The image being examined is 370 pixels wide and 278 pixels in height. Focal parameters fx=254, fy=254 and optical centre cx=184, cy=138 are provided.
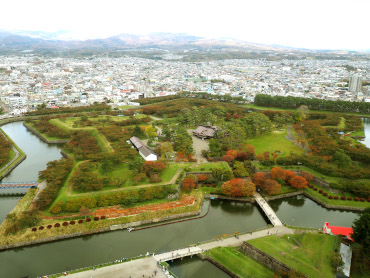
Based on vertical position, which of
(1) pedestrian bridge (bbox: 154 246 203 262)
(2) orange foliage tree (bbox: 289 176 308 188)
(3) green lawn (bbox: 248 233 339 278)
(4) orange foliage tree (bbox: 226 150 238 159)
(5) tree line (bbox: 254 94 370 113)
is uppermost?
(5) tree line (bbox: 254 94 370 113)

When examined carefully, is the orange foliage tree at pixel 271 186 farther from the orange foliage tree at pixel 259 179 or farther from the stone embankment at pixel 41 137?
the stone embankment at pixel 41 137

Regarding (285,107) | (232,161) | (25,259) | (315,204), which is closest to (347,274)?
(315,204)

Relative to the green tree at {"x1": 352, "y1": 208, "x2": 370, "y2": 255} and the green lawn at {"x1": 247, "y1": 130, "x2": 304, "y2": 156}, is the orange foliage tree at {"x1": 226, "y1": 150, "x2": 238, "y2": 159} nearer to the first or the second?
the green lawn at {"x1": 247, "y1": 130, "x2": 304, "y2": 156}

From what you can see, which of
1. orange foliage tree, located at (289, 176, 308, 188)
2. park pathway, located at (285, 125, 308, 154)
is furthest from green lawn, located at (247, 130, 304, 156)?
orange foliage tree, located at (289, 176, 308, 188)

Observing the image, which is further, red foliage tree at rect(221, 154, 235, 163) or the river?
red foliage tree at rect(221, 154, 235, 163)

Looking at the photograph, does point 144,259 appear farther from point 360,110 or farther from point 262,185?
point 360,110
